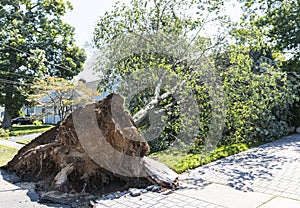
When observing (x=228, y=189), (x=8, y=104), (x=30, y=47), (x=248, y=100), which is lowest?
(x=228, y=189)

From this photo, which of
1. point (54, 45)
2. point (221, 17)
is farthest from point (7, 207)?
point (54, 45)

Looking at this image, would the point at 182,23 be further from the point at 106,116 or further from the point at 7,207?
the point at 7,207

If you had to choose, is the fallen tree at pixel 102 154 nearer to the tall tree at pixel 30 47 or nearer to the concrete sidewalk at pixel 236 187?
the concrete sidewalk at pixel 236 187

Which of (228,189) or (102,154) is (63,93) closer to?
(102,154)

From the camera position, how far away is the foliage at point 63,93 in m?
14.9

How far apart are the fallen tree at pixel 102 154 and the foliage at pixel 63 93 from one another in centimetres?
1044

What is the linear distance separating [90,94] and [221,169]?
1104 centimetres

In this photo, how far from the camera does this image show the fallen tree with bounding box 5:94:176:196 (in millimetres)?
4402

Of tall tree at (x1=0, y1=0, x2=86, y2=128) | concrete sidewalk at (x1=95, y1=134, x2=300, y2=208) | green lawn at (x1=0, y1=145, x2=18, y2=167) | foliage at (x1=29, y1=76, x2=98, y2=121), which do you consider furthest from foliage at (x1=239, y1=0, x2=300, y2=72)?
tall tree at (x1=0, y1=0, x2=86, y2=128)

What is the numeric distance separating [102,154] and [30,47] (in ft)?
53.8

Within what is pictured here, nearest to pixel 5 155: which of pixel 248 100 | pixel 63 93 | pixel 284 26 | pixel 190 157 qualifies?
pixel 190 157

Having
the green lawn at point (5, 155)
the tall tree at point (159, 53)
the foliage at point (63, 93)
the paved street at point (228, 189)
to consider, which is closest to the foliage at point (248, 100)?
the tall tree at point (159, 53)

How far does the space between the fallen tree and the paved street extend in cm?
49

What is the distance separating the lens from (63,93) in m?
15.7
